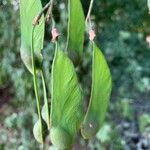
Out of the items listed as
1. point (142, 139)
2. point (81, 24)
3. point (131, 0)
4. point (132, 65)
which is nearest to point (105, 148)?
point (142, 139)

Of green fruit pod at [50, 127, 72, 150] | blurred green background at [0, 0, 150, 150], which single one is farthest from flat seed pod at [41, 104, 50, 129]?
blurred green background at [0, 0, 150, 150]

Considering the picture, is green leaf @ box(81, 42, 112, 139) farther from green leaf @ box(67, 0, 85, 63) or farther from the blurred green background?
the blurred green background

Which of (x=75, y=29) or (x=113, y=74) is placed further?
(x=113, y=74)

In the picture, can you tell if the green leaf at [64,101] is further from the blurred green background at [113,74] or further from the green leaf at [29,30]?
the blurred green background at [113,74]

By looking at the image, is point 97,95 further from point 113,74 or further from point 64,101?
point 113,74

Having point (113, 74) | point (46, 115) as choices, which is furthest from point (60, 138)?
point (113, 74)

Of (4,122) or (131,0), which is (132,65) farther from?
(4,122)

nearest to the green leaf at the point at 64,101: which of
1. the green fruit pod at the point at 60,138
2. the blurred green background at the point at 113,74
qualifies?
the green fruit pod at the point at 60,138
